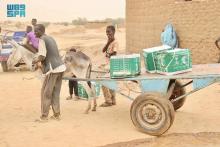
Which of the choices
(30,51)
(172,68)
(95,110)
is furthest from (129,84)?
(172,68)

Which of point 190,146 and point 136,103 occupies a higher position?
point 136,103

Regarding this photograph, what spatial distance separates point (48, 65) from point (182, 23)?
251 inches

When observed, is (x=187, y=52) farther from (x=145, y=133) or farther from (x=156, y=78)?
(x=145, y=133)

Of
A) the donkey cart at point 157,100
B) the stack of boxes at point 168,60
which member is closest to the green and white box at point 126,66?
the donkey cart at point 157,100

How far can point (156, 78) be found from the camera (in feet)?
25.0

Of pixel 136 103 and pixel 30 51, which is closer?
pixel 136 103

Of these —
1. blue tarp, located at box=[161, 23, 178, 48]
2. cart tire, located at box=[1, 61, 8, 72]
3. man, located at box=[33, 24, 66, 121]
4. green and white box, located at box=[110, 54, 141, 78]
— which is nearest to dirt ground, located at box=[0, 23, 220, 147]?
man, located at box=[33, 24, 66, 121]

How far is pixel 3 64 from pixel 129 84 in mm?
5731

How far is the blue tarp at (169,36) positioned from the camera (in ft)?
45.3

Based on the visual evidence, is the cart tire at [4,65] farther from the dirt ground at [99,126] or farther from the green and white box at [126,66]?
the green and white box at [126,66]

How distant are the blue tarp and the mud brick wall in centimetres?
17

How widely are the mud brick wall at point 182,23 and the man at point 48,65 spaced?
5312 mm

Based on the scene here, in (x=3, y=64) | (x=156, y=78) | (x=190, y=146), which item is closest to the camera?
(x=190, y=146)

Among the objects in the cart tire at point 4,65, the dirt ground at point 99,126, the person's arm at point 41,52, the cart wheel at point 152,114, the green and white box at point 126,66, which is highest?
the person's arm at point 41,52
